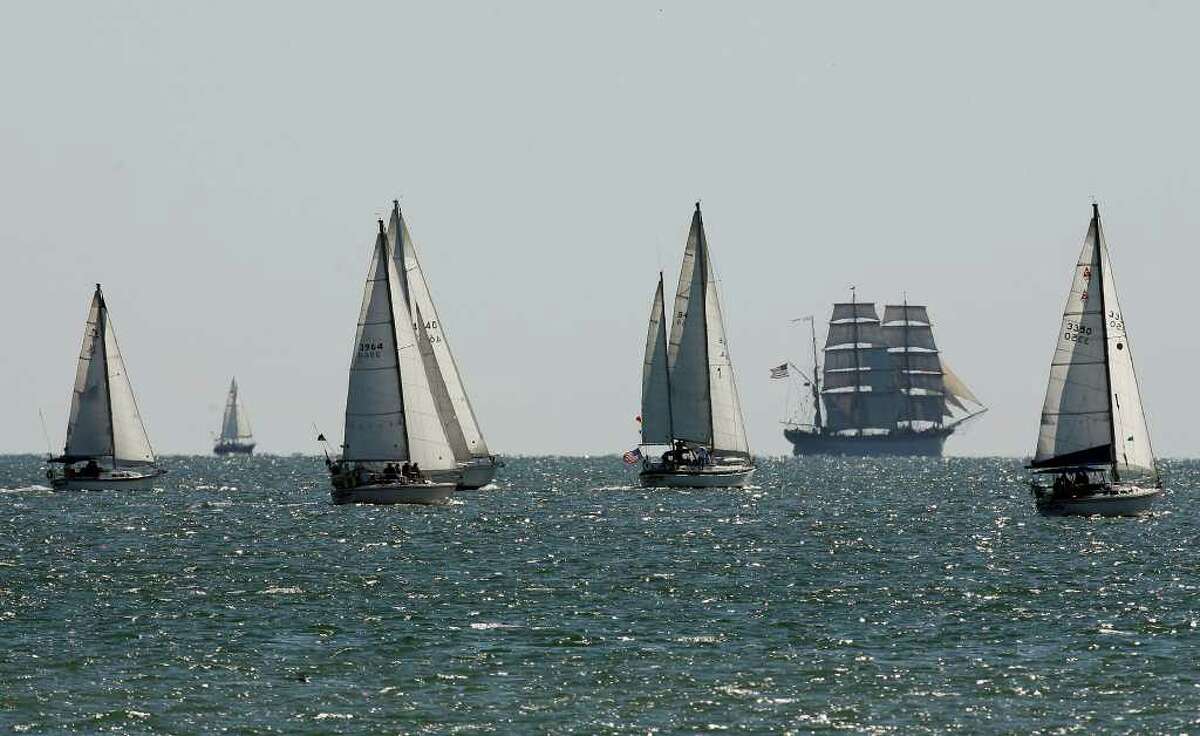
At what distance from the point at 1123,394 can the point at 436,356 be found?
1419 inches

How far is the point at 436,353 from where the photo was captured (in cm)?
9756

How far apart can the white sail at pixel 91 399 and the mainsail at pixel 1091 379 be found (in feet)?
165

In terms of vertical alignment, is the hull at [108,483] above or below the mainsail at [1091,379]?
below

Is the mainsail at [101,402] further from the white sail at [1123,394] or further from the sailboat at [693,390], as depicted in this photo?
the white sail at [1123,394]

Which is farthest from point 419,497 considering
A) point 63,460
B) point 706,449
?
point 63,460

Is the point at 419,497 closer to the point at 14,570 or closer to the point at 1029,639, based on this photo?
the point at 14,570

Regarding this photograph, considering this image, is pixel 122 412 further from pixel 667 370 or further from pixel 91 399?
pixel 667 370

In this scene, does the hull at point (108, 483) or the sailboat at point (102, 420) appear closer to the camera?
the sailboat at point (102, 420)

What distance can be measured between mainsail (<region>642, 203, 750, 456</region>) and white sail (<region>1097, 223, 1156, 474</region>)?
28.5m

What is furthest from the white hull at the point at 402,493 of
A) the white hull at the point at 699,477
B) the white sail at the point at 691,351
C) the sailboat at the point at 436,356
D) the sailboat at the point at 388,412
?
the white hull at the point at 699,477

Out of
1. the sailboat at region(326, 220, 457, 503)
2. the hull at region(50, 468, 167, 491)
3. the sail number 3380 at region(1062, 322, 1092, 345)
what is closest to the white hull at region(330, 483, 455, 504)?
the sailboat at region(326, 220, 457, 503)

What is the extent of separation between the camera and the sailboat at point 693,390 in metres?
98.4

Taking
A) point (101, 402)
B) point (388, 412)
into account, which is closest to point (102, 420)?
point (101, 402)

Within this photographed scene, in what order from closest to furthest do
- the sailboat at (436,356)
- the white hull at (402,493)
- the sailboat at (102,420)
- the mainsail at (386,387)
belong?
1. the mainsail at (386,387)
2. the white hull at (402,493)
3. the sailboat at (436,356)
4. the sailboat at (102,420)
